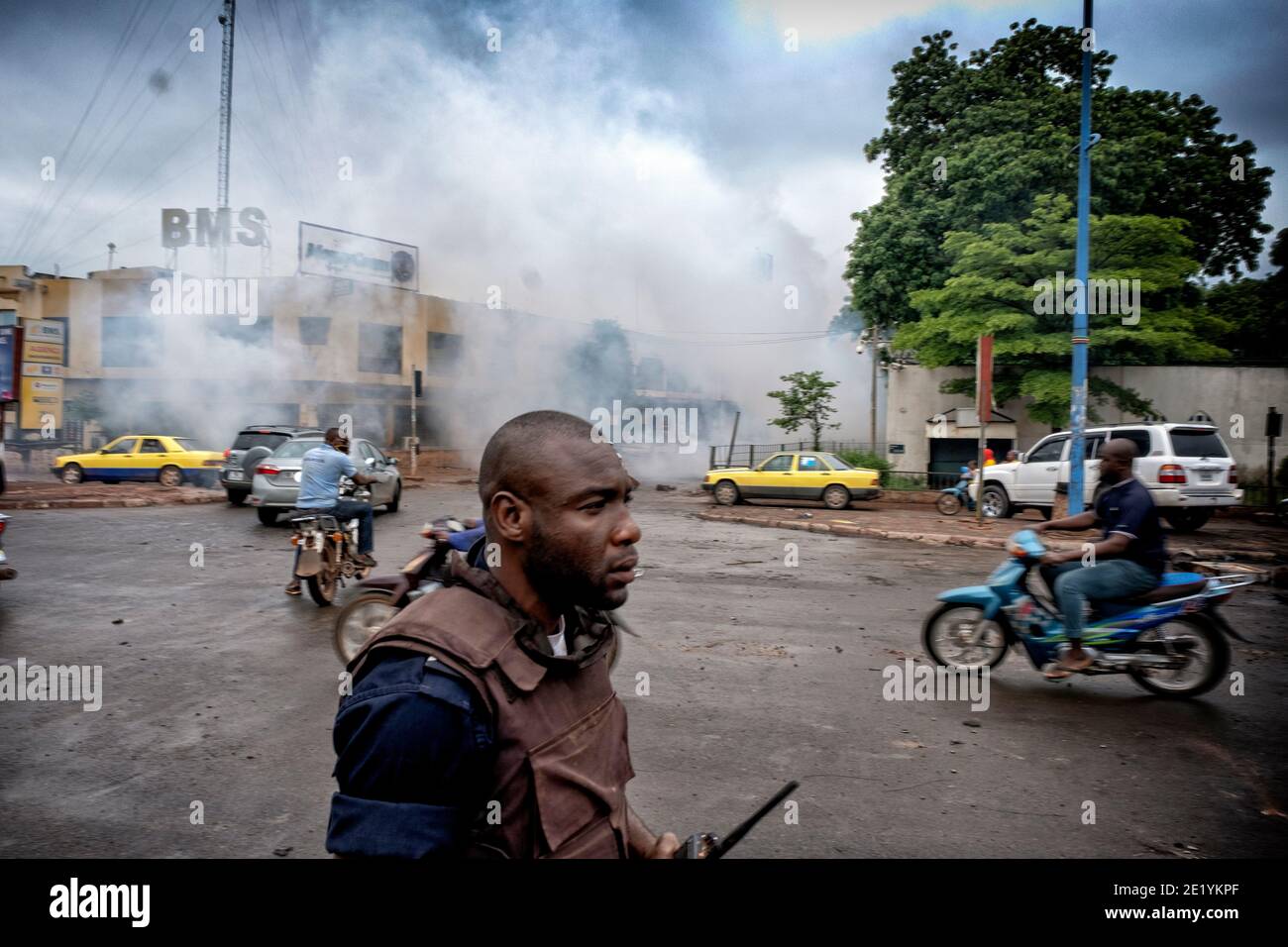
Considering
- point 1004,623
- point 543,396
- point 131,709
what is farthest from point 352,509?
point 543,396

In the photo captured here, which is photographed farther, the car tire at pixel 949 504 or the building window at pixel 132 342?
the building window at pixel 132 342

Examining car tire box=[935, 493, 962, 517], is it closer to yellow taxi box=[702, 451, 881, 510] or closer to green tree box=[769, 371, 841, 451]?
yellow taxi box=[702, 451, 881, 510]

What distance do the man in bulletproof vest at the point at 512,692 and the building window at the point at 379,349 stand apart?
119ft

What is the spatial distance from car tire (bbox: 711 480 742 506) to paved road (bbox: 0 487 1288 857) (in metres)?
12.2

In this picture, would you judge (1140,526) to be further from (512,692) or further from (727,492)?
(727,492)

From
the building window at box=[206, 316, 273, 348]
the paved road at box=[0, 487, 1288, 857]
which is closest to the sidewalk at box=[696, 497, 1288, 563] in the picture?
the paved road at box=[0, 487, 1288, 857]

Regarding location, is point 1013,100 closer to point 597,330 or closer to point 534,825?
point 597,330

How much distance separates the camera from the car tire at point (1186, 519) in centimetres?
1448

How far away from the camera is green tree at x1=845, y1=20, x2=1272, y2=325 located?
74.0 feet

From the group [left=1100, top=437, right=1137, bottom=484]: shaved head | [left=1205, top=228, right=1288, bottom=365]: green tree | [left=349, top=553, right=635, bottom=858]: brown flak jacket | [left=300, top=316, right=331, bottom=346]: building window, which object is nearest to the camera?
[left=349, top=553, right=635, bottom=858]: brown flak jacket

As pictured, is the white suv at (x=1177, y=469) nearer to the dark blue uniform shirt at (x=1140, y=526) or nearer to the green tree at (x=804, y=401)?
the dark blue uniform shirt at (x=1140, y=526)

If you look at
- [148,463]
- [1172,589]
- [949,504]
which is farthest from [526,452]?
[148,463]

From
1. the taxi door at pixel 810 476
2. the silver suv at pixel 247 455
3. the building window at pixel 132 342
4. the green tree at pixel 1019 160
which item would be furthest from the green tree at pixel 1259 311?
the building window at pixel 132 342

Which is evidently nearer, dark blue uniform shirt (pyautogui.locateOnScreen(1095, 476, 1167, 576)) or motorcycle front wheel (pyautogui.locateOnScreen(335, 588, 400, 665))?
dark blue uniform shirt (pyautogui.locateOnScreen(1095, 476, 1167, 576))
